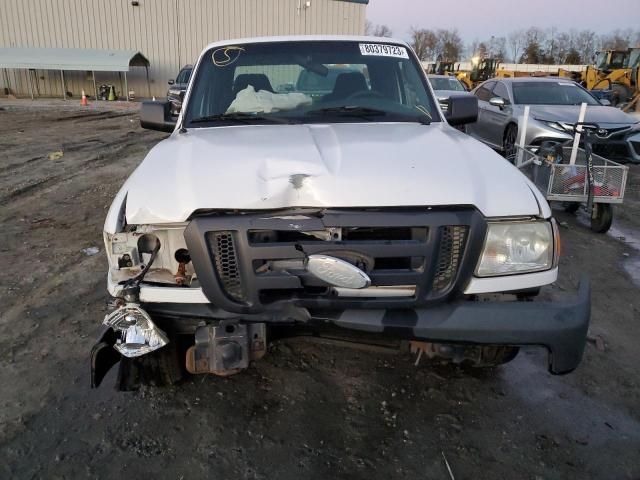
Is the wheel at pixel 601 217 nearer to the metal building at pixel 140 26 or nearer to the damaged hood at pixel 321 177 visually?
the damaged hood at pixel 321 177

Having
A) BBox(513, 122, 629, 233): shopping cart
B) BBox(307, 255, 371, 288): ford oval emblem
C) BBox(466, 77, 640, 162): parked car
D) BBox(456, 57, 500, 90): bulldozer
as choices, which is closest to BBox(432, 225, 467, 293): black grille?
BBox(307, 255, 371, 288): ford oval emblem

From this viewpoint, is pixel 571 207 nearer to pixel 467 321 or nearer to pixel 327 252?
pixel 467 321

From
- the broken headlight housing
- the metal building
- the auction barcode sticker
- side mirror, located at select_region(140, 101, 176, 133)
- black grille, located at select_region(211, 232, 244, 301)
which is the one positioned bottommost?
the broken headlight housing

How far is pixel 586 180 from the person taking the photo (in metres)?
5.75

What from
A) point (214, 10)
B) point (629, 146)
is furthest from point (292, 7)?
point (629, 146)

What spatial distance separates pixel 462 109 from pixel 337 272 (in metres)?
2.28

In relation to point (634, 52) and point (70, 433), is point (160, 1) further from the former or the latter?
point (70, 433)

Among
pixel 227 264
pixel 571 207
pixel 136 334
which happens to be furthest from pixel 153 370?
pixel 571 207

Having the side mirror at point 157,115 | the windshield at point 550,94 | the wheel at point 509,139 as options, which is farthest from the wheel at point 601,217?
the side mirror at point 157,115

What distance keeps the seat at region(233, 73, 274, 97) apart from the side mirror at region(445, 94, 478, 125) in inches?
52.6

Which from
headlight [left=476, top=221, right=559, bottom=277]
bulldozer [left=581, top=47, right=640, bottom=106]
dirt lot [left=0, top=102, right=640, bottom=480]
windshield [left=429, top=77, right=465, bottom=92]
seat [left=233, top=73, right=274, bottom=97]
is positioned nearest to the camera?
headlight [left=476, top=221, right=559, bottom=277]

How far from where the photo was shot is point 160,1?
2688 cm

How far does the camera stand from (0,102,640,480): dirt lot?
2.38m

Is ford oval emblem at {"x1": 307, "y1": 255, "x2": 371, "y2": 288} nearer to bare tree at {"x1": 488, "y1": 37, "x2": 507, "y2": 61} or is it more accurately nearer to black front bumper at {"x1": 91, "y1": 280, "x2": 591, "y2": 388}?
black front bumper at {"x1": 91, "y1": 280, "x2": 591, "y2": 388}
